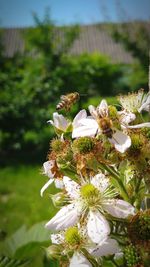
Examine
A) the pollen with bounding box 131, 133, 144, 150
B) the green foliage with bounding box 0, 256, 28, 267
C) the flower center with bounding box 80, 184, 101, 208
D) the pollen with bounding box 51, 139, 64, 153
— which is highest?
the pollen with bounding box 51, 139, 64, 153

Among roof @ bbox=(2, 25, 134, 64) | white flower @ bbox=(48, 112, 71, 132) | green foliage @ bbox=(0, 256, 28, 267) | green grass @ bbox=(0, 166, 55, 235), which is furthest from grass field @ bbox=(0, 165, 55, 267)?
roof @ bbox=(2, 25, 134, 64)

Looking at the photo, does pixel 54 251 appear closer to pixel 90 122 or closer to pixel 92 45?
pixel 90 122

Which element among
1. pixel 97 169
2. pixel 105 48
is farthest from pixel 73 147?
pixel 105 48

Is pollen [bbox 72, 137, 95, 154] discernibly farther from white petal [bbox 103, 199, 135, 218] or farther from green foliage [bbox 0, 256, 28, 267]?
green foliage [bbox 0, 256, 28, 267]

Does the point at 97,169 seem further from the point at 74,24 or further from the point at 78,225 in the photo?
the point at 74,24

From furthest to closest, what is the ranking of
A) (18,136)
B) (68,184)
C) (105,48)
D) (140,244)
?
1. (105,48)
2. (18,136)
3. (68,184)
4. (140,244)

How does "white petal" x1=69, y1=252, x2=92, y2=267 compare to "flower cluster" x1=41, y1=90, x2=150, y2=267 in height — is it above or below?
below

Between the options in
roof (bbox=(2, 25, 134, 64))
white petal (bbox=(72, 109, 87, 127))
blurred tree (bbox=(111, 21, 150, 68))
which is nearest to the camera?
white petal (bbox=(72, 109, 87, 127))

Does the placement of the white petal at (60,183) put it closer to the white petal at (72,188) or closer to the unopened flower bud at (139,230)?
the white petal at (72,188)
